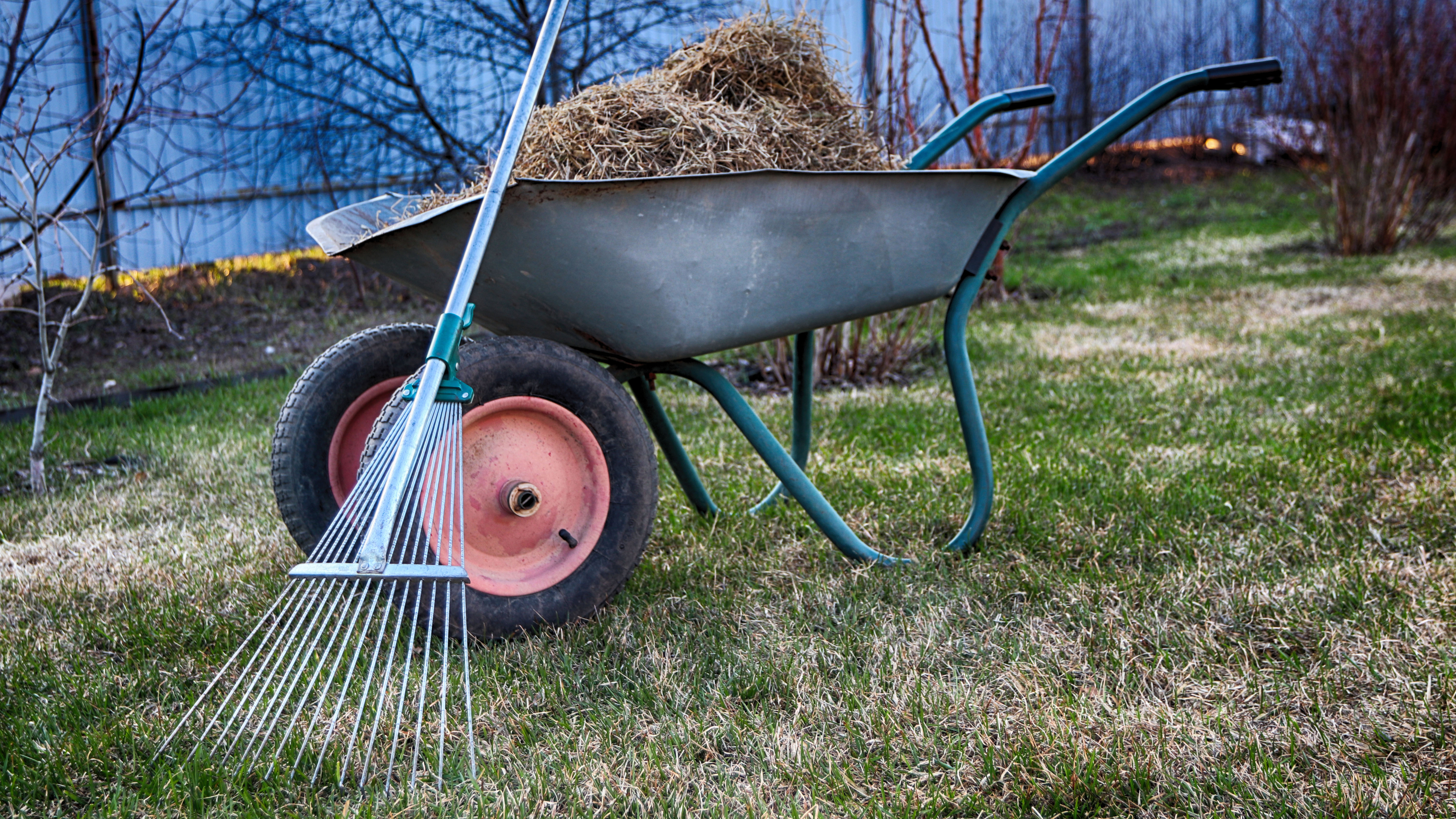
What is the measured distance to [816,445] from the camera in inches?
129

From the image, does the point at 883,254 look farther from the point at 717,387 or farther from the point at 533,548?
the point at 533,548

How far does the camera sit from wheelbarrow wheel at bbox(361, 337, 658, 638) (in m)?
1.78

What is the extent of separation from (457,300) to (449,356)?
0.09m

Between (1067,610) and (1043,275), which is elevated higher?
(1043,275)

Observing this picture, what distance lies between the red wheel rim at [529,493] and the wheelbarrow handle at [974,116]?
3.37 ft

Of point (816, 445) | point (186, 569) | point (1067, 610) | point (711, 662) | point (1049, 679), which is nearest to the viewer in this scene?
point (1049, 679)

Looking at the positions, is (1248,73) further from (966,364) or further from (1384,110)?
(1384,110)

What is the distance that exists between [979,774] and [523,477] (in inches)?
36.8

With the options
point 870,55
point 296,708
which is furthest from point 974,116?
point 296,708

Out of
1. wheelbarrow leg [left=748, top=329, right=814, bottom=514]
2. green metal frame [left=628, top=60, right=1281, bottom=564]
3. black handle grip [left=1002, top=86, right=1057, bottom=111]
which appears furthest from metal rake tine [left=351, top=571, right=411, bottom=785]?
black handle grip [left=1002, top=86, right=1057, bottom=111]

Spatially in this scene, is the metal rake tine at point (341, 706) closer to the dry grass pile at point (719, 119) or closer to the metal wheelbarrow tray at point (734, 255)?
the metal wheelbarrow tray at point (734, 255)

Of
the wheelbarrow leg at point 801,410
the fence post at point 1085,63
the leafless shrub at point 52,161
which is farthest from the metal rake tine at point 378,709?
the fence post at point 1085,63

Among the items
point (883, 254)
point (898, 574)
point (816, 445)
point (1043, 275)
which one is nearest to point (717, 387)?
point (883, 254)

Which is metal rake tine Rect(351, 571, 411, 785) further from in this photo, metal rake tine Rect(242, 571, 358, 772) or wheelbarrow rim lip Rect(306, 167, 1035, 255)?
wheelbarrow rim lip Rect(306, 167, 1035, 255)
